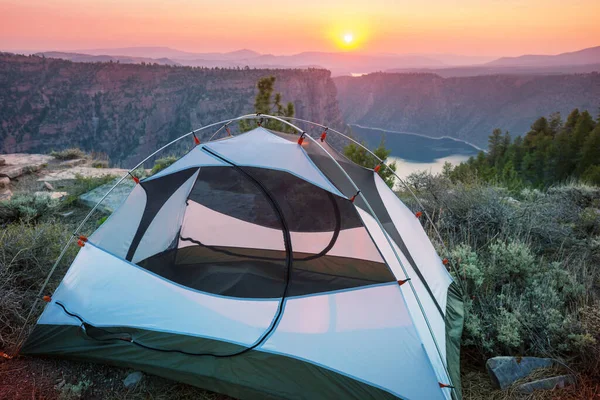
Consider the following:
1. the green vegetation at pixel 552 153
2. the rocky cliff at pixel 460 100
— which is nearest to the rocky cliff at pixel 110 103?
the green vegetation at pixel 552 153

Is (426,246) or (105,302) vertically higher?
(426,246)

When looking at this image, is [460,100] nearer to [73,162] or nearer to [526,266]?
[73,162]

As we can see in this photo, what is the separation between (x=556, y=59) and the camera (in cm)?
7188

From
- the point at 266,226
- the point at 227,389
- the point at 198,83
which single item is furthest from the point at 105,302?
the point at 198,83

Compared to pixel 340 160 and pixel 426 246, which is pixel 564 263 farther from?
pixel 340 160

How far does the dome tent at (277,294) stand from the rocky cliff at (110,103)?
2994cm

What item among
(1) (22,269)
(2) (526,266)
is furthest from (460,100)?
Result: (1) (22,269)

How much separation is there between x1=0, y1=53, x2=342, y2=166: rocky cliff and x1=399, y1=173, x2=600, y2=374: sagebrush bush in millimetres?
30469

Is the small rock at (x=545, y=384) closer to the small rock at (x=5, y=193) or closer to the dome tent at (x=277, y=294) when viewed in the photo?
the dome tent at (x=277, y=294)

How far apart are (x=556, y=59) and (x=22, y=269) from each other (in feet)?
304

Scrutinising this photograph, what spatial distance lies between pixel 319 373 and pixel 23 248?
356 cm

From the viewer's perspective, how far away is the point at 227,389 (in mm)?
2627

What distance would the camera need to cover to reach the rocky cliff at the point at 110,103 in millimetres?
28703

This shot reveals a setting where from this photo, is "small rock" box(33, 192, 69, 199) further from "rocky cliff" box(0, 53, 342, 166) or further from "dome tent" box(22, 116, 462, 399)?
"rocky cliff" box(0, 53, 342, 166)
